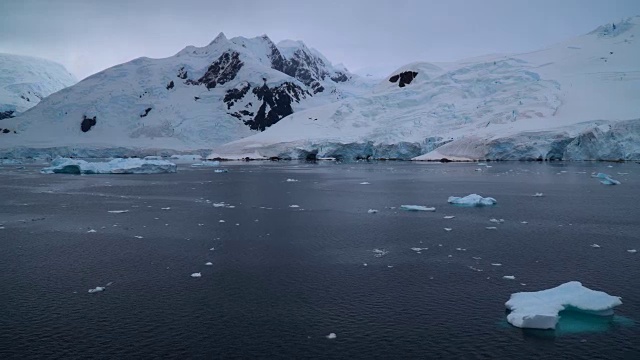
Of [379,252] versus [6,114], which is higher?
[6,114]

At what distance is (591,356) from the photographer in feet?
19.6

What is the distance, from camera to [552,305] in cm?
711

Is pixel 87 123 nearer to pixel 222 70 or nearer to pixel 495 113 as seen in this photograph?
pixel 222 70

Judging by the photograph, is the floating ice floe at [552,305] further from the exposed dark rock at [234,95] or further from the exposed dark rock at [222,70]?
the exposed dark rock at [222,70]

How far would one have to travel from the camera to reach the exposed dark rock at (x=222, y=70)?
125 meters

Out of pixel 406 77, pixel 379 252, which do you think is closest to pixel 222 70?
pixel 406 77

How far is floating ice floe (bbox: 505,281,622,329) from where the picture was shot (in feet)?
22.5

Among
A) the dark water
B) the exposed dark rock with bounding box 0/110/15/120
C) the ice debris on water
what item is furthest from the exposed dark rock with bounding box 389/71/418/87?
the exposed dark rock with bounding box 0/110/15/120

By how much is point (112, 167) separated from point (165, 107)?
70.2m

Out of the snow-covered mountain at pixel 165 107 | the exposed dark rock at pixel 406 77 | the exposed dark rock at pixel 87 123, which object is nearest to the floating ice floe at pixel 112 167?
the exposed dark rock at pixel 406 77

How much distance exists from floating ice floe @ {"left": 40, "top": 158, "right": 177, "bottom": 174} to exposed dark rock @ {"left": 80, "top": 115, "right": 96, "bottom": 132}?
6426 centimetres

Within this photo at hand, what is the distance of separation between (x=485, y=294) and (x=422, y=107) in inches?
2300

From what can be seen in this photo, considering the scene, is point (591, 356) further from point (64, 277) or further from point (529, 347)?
point (64, 277)

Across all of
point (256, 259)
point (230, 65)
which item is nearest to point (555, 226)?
point (256, 259)
